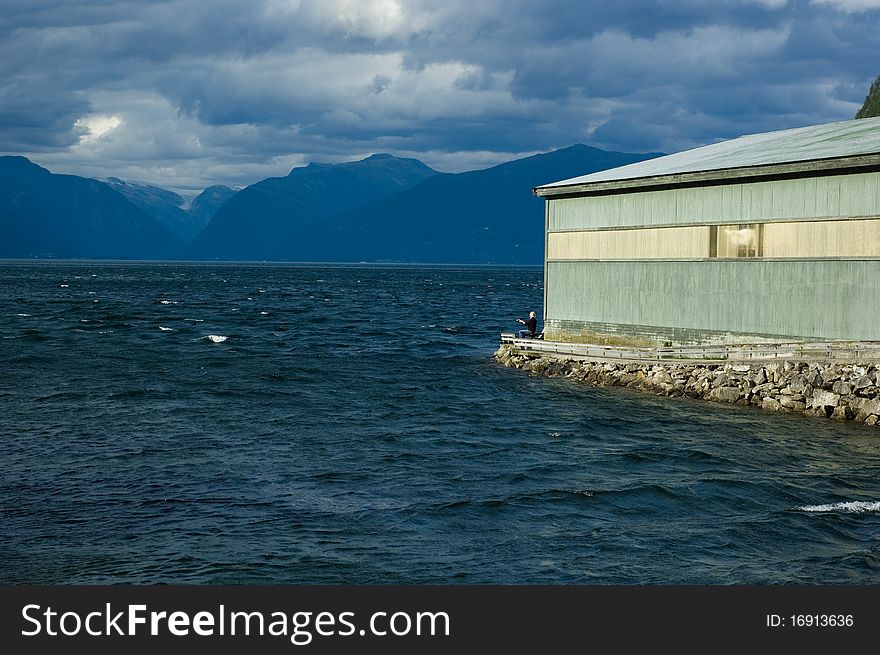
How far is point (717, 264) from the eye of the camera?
35812mm

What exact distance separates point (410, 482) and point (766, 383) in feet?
46.1

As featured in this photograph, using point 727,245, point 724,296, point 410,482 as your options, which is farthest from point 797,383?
point 410,482

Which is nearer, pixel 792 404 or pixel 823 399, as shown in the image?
pixel 823 399

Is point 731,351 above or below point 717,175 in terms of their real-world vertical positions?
below

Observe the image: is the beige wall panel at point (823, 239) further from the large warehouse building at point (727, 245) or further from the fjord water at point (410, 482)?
the fjord water at point (410, 482)

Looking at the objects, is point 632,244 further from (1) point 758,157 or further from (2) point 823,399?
(2) point 823,399

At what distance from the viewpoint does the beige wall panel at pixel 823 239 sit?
31.0 m

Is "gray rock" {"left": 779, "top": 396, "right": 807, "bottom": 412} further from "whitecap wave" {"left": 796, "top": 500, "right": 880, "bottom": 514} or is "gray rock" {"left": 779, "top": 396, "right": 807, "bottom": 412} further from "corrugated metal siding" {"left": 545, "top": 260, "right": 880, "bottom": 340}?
"whitecap wave" {"left": 796, "top": 500, "right": 880, "bottom": 514}

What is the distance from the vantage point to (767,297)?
112 feet

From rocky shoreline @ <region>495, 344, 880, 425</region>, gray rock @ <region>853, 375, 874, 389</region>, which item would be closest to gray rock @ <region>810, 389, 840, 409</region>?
rocky shoreline @ <region>495, 344, 880, 425</region>

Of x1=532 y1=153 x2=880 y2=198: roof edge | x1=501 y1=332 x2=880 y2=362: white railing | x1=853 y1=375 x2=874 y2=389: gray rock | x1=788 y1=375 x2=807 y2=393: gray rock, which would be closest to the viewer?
x1=853 y1=375 x2=874 y2=389: gray rock

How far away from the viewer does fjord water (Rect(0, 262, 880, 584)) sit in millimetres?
17672

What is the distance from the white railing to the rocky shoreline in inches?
13.2

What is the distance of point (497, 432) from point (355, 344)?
29663 millimetres
